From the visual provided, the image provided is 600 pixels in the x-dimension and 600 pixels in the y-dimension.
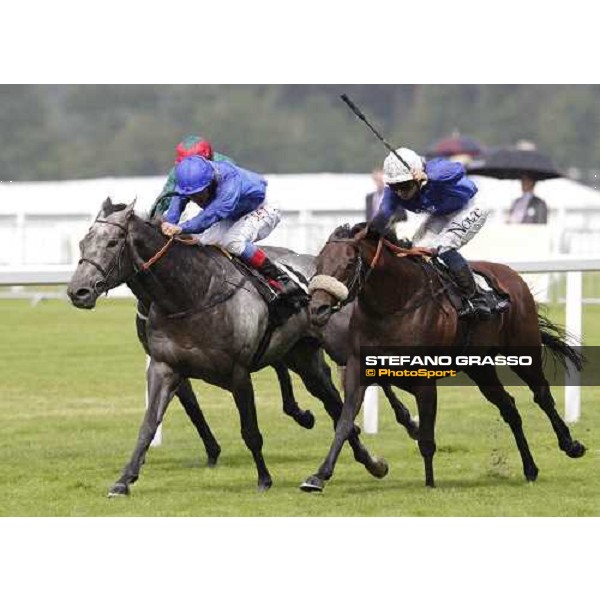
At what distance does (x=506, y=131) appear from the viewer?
72312 mm

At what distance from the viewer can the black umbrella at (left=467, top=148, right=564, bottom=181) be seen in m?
25.0

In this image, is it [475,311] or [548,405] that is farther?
[548,405]

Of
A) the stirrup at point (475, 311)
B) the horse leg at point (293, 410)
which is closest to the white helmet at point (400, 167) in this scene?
the stirrup at point (475, 311)

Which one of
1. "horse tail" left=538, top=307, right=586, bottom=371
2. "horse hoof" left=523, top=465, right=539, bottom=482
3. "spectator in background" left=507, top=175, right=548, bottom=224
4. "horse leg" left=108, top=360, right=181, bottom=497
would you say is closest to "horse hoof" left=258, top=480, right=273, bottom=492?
"horse leg" left=108, top=360, right=181, bottom=497

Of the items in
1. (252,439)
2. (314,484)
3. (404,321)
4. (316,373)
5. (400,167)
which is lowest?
(314,484)

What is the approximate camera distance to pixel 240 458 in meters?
11.3

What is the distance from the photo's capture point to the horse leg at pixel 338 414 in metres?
9.20

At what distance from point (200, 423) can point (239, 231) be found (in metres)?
1.25

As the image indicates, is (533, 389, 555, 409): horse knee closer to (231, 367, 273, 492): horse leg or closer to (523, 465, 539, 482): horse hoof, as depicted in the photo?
(523, 465, 539, 482): horse hoof

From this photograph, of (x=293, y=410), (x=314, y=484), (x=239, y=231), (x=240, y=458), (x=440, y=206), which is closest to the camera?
(x=314, y=484)

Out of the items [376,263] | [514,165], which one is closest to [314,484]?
[376,263]

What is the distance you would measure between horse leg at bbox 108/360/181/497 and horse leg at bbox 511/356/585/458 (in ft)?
6.71

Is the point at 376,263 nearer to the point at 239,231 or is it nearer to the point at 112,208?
the point at 239,231

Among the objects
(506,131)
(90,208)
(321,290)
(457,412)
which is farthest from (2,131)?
(321,290)
